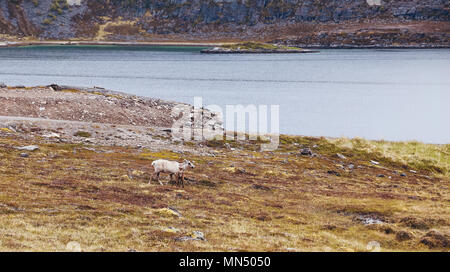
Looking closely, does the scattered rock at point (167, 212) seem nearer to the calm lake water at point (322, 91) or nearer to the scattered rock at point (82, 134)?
the scattered rock at point (82, 134)

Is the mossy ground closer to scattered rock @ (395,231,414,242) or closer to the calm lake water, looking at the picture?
scattered rock @ (395,231,414,242)

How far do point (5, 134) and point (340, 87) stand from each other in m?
97.1

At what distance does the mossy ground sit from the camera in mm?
16812

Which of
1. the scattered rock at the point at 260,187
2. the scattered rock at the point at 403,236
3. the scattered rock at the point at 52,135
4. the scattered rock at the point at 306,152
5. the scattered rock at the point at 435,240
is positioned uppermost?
the scattered rock at the point at 52,135

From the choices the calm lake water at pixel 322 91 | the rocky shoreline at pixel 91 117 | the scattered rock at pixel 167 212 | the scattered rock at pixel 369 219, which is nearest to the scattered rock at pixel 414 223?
the scattered rock at pixel 369 219

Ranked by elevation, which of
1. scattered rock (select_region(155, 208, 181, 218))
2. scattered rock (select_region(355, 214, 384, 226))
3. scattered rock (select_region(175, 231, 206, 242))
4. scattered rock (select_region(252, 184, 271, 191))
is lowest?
scattered rock (select_region(252, 184, 271, 191))

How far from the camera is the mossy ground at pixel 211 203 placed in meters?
16.8

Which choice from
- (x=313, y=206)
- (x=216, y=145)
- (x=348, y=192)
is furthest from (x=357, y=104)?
(x=313, y=206)

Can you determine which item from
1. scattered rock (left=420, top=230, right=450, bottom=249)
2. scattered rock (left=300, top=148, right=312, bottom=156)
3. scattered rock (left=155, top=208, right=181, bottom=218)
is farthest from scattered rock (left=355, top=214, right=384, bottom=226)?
scattered rock (left=300, top=148, right=312, bottom=156)

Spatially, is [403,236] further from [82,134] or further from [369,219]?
[82,134]

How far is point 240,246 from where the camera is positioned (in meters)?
16.4

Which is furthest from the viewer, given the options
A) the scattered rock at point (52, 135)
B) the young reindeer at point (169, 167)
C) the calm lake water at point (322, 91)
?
the calm lake water at point (322, 91)

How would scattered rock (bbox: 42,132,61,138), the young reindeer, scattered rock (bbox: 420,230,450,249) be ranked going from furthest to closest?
scattered rock (bbox: 42,132,61,138), the young reindeer, scattered rock (bbox: 420,230,450,249)
